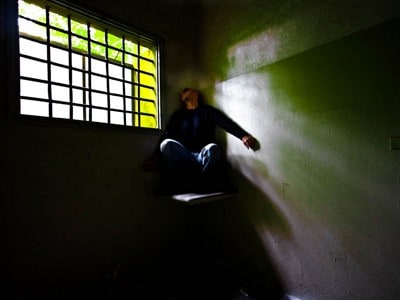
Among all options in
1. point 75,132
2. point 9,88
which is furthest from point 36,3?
point 75,132

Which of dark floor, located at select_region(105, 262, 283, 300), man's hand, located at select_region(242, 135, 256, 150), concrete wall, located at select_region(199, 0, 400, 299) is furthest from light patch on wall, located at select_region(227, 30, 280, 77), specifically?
dark floor, located at select_region(105, 262, 283, 300)

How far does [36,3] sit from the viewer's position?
1.59m

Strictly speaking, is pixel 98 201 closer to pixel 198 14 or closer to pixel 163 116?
pixel 163 116

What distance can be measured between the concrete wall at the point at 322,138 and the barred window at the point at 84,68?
92 cm

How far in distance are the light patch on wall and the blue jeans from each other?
0.79 m

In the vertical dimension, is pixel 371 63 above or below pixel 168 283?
above

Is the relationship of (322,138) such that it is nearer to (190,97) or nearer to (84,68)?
(190,97)

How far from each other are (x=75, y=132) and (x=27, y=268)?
980mm

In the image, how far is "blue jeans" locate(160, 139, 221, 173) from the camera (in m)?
1.83

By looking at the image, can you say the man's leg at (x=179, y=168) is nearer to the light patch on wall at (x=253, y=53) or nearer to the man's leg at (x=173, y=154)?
the man's leg at (x=173, y=154)

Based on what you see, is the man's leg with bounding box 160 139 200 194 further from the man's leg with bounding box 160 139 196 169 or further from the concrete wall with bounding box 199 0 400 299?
the concrete wall with bounding box 199 0 400 299

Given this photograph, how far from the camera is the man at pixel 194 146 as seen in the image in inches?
73.3

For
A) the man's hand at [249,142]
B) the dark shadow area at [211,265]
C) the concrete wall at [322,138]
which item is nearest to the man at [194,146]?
the man's hand at [249,142]

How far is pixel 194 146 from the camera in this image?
6.99 ft
